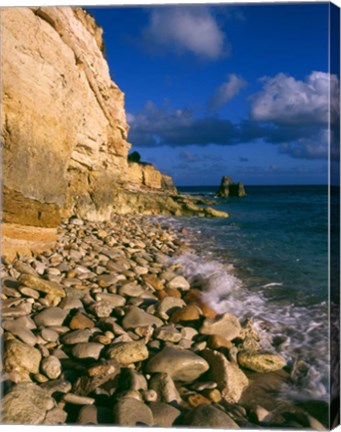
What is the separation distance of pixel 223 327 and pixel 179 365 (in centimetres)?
67

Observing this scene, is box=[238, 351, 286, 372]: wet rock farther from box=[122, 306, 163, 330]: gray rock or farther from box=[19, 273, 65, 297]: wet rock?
box=[19, 273, 65, 297]: wet rock

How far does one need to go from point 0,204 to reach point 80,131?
3487 millimetres

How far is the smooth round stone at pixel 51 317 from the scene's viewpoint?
3.34 m

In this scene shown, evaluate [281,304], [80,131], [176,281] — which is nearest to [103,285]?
[176,281]

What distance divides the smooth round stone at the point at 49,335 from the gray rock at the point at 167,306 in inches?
35.5

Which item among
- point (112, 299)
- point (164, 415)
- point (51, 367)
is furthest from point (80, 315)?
point (164, 415)

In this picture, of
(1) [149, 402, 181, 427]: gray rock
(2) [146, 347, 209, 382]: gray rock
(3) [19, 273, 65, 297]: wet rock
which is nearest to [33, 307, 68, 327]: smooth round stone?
(3) [19, 273, 65, 297]: wet rock

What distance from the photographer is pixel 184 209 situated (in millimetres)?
14688

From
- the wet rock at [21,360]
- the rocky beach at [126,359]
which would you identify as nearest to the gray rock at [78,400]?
the rocky beach at [126,359]

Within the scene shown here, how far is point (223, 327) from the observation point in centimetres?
346

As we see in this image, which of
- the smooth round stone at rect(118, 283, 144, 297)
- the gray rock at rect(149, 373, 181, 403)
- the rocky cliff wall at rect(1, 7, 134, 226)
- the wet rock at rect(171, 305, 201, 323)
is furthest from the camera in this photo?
the smooth round stone at rect(118, 283, 144, 297)

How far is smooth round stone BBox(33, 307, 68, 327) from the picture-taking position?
3.34 metres

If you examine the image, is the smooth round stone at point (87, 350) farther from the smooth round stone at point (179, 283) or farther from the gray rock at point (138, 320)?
the smooth round stone at point (179, 283)

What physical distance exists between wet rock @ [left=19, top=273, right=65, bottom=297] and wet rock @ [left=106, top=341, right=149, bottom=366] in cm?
94
